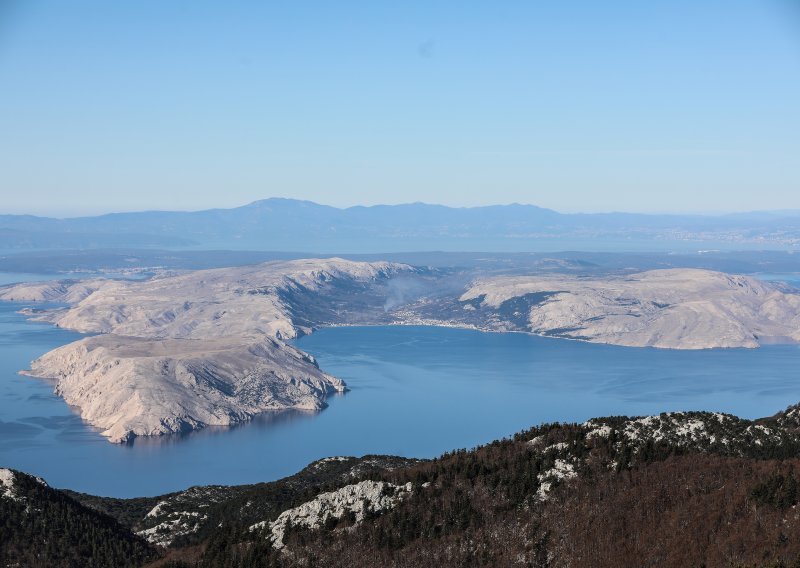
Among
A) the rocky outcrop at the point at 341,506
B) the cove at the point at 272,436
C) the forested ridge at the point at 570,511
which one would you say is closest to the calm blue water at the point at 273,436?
the cove at the point at 272,436

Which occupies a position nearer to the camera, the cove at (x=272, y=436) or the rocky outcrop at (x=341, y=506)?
the rocky outcrop at (x=341, y=506)

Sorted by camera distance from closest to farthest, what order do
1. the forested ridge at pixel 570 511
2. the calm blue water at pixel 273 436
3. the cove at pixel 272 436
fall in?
the forested ridge at pixel 570 511, the cove at pixel 272 436, the calm blue water at pixel 273 436

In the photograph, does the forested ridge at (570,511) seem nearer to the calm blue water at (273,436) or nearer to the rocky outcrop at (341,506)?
the rocky outcrop at (341,506)

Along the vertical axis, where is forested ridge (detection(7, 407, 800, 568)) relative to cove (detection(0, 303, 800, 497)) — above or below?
above

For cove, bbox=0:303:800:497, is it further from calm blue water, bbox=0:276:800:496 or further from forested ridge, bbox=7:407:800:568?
forested ridge, bbox=7:407:800:568

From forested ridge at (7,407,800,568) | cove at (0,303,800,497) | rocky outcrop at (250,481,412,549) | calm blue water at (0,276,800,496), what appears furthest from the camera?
calm blue water at (0,276,800,496)

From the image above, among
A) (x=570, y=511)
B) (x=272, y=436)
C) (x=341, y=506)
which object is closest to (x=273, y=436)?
(x=272, y=436)

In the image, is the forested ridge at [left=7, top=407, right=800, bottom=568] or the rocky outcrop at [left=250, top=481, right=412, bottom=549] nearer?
the forested ridge at [left=7, top=407, right=800, bottom=568]

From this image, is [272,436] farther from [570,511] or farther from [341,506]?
[570,511]

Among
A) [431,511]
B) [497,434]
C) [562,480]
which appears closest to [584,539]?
[562,480]

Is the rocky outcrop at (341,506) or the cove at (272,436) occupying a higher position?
the rocky outcrop at (341,506)

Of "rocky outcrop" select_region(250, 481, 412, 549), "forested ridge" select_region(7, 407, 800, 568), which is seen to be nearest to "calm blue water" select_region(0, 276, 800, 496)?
"forested ridge" select_region(7, 407, 800, 568)

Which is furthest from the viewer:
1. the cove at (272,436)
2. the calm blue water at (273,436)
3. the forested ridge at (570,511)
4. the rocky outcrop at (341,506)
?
the calm blue water at (273,436)
